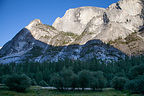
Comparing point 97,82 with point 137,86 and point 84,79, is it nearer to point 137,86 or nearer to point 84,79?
point 84,79

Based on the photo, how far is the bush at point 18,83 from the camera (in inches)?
2645

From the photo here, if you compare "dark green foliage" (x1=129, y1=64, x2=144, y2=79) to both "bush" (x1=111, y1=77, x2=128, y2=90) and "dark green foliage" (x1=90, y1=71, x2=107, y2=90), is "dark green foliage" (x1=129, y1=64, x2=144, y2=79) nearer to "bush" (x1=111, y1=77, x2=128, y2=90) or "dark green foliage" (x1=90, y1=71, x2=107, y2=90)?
"bush" (x1=111, y1=77, x2=128, y2=90)

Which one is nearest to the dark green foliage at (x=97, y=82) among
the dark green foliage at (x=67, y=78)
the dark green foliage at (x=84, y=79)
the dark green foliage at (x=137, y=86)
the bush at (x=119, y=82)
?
the dark green foliage at (x=84, y=79)

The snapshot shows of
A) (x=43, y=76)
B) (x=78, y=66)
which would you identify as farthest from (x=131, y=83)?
(x=43, y=76)

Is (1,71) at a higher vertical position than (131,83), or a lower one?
higher

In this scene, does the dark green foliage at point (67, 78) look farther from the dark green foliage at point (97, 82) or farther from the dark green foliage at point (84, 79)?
the dark green foliage at point (97, 82)

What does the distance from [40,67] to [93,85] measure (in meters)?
70.2

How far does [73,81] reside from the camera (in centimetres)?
8281

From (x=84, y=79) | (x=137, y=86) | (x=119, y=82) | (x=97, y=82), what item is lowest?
(x=137, y=86)

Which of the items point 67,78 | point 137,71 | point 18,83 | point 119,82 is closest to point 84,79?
point 67,78

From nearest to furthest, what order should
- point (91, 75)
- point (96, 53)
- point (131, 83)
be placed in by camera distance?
point (131, 83) < point (91, 75) < point (96, 53)

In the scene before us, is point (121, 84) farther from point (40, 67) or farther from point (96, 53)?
point (96, 53)

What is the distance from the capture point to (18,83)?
227ft

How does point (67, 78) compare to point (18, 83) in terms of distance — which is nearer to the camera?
point (18, 83)
